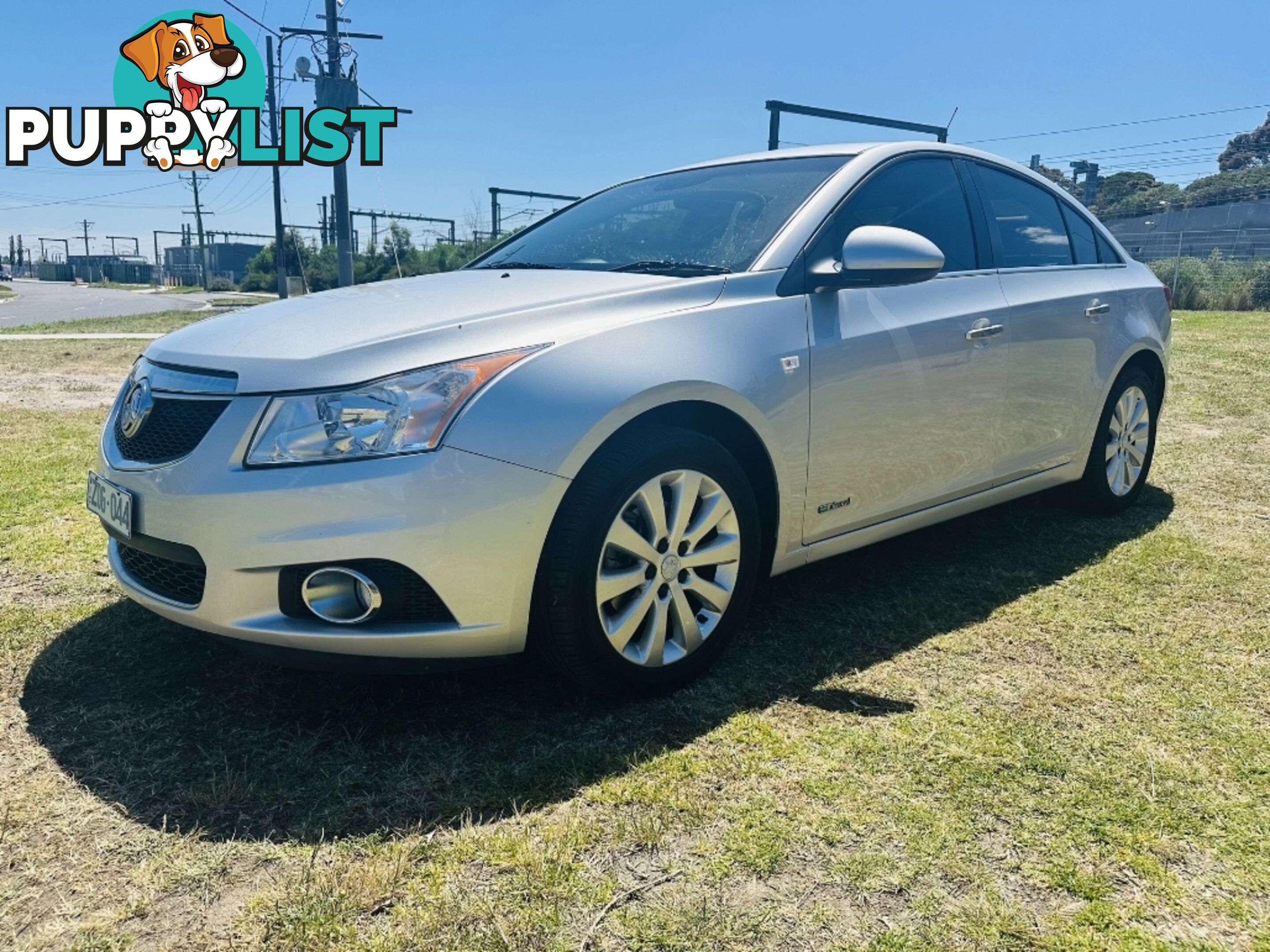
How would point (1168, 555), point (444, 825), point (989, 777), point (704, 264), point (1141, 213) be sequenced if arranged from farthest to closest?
point (1141, 213)
point (1168, 555)
point (704, 264)
point (989, 777)
point (444, 825)

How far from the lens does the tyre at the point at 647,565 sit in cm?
236

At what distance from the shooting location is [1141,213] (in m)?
46.4

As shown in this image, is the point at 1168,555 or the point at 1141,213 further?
the point at 1141,213

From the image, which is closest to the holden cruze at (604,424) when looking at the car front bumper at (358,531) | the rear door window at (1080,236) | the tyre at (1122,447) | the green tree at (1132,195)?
the car front bumper at (358,531)

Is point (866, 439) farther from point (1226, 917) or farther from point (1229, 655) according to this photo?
point (1226, 917)

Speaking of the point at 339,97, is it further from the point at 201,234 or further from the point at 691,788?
the point at 201,234

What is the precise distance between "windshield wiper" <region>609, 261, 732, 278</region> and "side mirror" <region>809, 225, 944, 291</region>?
0.30 meters

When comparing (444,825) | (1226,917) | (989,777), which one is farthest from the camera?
(989,777)

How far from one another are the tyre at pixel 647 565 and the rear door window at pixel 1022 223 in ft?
5.83

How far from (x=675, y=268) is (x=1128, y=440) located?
2711 millimetres

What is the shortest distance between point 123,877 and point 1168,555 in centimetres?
382

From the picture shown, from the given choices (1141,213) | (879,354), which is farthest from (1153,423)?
(1141,213)

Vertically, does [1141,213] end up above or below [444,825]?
above

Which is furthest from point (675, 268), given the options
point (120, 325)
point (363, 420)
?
point (120, 325)
